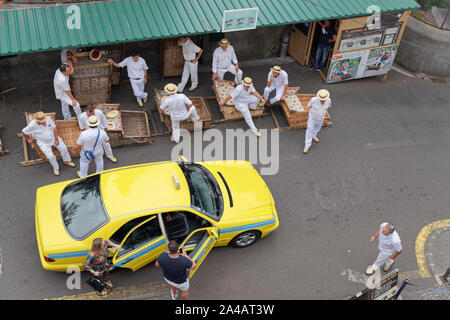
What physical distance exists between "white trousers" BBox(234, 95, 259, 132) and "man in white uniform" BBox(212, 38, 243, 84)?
123 centimetres

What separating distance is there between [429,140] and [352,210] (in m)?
3.59

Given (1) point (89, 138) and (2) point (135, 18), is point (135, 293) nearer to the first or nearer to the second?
→ (1) point (89, 138)

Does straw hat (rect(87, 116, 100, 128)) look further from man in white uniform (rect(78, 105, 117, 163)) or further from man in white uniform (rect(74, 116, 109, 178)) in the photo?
man in white uniform (rect(78, 105, 117, 163))

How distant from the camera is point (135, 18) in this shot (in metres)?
10.7

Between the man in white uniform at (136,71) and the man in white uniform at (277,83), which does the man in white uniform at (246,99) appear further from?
the man in white uniform at (136,71)

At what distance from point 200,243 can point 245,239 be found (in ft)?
3.75

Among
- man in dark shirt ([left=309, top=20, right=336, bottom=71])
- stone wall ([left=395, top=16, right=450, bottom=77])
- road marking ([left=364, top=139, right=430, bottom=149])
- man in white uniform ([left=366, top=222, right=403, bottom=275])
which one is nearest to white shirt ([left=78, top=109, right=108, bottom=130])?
man in white uniform ([left=366, top=222, right=403, bottom=275])

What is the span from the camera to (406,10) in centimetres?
1230

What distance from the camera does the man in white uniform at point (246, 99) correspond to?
36.1 feet

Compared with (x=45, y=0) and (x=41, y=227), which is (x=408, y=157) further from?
(x=45, y=0)

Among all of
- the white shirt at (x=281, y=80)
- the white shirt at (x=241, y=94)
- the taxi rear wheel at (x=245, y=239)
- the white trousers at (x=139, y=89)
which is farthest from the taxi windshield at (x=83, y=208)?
the white shirt at (x=281, y=80)

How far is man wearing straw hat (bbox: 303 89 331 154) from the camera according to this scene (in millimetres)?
10586

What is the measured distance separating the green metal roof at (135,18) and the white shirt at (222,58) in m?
0.98

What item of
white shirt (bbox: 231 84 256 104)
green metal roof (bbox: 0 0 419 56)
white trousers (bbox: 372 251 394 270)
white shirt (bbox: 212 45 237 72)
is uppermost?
green metal roof (bbox: 0 0 419 56)
